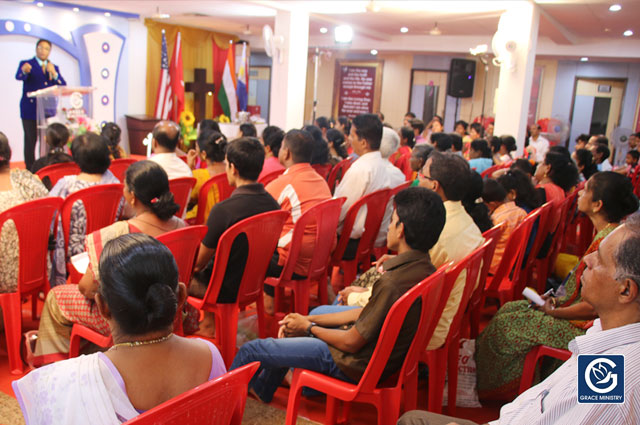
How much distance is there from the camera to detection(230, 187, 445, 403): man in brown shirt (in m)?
2.01

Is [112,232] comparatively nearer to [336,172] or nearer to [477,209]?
[477,209]

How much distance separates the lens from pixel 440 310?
218cm

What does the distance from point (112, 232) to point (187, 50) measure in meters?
11.7

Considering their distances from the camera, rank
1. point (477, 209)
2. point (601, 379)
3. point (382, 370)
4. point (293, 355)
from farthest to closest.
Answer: point (477, 209) < point (293, 355) < point (382, 370) < point (601, 379)

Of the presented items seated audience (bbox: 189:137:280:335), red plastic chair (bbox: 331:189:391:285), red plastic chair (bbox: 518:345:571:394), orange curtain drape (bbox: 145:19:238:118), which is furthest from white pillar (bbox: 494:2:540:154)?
orange curtain drape (bbox: 145:19:238:118)

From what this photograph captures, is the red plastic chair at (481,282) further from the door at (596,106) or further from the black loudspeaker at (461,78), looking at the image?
the door at (596,106)

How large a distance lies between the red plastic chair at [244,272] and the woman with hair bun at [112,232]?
28 centimetres

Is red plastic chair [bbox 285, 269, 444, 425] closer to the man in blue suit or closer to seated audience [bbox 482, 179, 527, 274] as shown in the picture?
seated audience [bbox 482, 179, 527, 274]

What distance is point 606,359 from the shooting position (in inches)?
53.7

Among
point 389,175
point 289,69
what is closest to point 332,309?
point 389,175

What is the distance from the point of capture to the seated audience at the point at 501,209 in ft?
11.8

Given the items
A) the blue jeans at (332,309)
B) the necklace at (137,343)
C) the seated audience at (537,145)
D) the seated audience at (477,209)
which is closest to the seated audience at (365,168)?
the seated audience at (477,209)

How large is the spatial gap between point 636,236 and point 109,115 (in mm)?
11075

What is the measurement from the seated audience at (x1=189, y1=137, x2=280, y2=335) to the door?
1395cm
